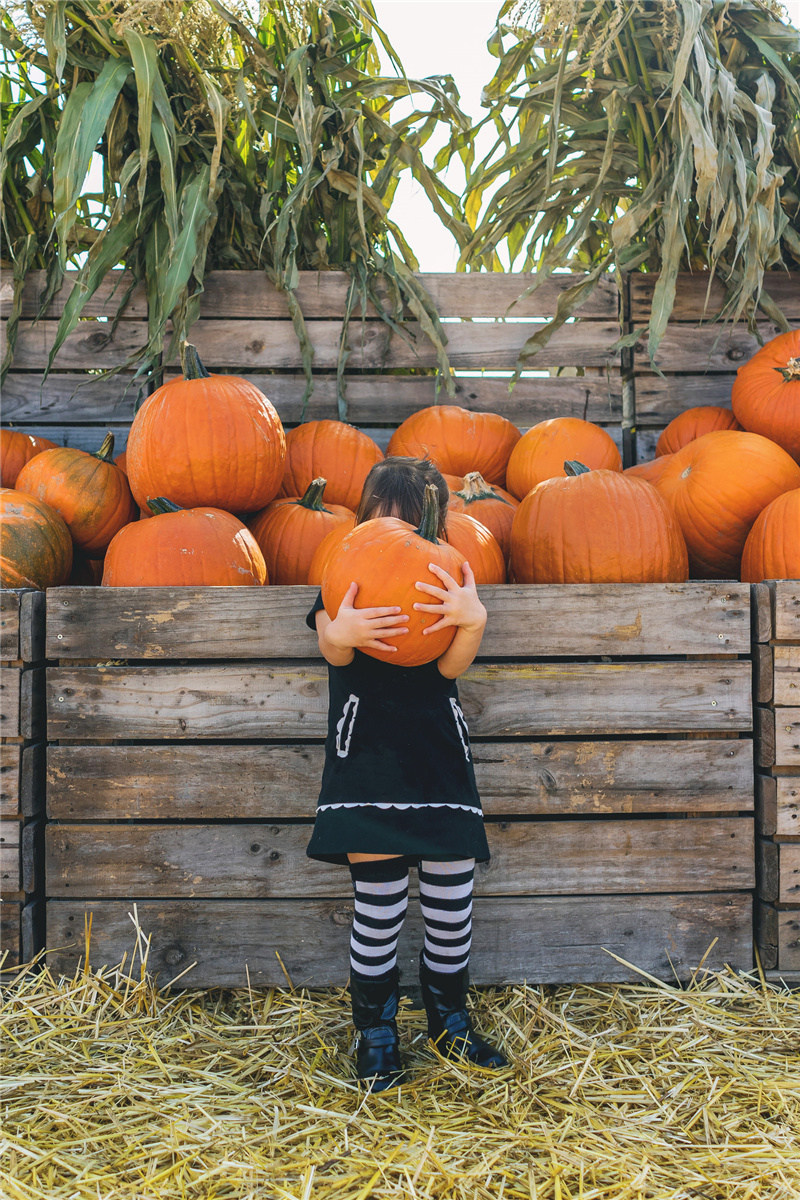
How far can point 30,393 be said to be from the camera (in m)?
2.56

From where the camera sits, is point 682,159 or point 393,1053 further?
point 682,159

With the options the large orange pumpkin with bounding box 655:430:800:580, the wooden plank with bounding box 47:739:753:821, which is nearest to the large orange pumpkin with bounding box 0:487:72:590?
the wooden plank with bounding box 47:739:753:821

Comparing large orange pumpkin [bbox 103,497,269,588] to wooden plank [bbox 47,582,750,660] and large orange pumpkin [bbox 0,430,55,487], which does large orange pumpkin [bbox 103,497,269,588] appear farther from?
large orange pumpkin [bbox 0,430,55,487]

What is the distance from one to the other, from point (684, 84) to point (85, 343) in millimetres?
2026

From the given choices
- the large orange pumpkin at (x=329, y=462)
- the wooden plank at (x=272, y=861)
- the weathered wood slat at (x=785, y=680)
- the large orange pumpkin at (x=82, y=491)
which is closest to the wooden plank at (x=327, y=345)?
the large orange pumpkin at (x=329, y=462)

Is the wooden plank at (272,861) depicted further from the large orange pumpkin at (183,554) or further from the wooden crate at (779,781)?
the large orange pumpkin at (183,554)

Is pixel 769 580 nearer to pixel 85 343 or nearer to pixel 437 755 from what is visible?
pixel 437 755

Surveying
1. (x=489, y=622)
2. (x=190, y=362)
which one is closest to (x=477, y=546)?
(x=489, y=622)

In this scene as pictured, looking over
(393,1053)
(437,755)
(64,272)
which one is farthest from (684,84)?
(393,1053)

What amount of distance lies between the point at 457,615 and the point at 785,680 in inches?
34.1

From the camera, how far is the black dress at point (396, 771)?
146 cm

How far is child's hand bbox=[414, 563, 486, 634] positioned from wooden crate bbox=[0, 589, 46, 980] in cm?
97

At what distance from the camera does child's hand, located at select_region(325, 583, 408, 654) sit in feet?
4.67

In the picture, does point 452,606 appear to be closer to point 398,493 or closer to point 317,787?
point 398,493
